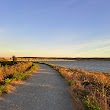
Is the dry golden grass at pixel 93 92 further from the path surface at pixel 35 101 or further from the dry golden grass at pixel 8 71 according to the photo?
the dry golden grass at pixel 8 71

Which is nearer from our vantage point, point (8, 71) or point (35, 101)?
point (35, 101)

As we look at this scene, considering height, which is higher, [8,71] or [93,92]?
[8,71]

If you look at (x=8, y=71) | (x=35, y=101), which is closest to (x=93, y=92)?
(x=35, y=101)

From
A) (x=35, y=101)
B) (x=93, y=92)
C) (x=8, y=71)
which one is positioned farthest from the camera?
(x=8, y=71)

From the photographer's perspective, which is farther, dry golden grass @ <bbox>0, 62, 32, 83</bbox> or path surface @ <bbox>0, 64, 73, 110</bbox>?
dry golden grass @ <bbox>0, 62, 32, 83</bbox>

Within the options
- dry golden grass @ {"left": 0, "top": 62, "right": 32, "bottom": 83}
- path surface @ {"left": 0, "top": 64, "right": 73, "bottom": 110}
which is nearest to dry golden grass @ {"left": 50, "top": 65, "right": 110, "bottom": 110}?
path surface @ {"left": 0, "top": 64, "right": 73, "bottom": 110}

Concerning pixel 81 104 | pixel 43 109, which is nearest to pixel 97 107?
pixel 81 104

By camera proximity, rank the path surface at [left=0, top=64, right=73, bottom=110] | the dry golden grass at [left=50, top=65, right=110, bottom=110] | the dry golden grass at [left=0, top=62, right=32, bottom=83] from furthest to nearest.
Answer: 1. the dry golden grass at [left=0, top=62, right=32, bottom=83]
2. the path surface at [left=0, top=64, right=73, bottom=110]
3. the dry golden grass at [left=50, top=65, right=110, bottom=110]

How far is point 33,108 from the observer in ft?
34.0

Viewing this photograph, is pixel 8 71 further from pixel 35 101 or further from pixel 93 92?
pixel 35 101

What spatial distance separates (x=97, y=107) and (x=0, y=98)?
195 inches

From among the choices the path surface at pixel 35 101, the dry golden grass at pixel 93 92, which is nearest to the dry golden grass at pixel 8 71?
the path surface at pixel 35 101

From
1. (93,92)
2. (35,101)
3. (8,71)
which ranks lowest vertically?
(35,101)

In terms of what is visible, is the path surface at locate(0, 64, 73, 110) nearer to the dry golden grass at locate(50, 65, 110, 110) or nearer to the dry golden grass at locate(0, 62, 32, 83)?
the dry golden grass at locate(50, 65, 110, 110)
